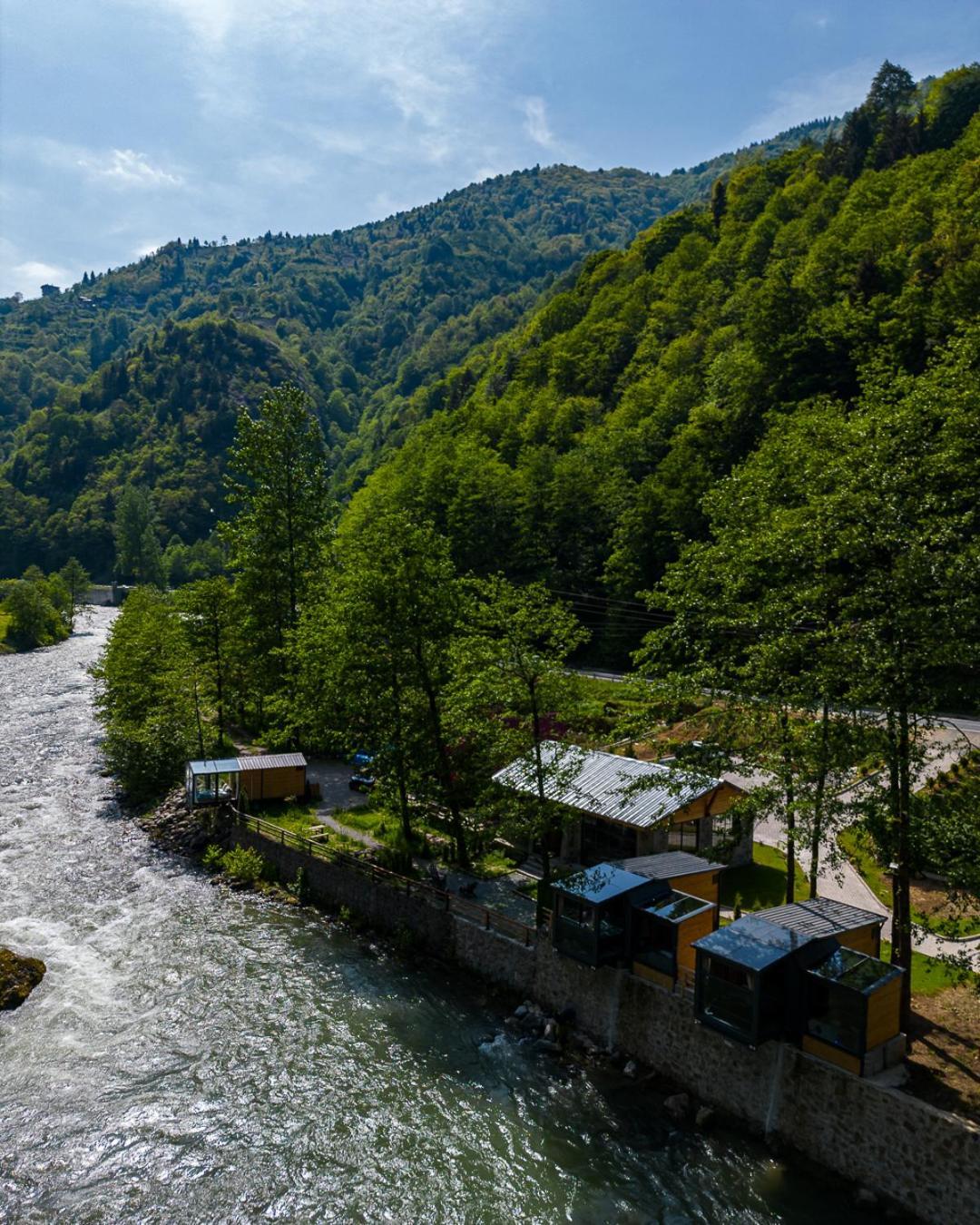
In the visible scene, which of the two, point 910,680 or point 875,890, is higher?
point 910,680

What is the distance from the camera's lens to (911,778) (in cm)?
1777

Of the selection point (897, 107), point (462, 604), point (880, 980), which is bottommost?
point (880, 980)

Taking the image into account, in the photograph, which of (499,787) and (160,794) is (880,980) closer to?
(499,787)

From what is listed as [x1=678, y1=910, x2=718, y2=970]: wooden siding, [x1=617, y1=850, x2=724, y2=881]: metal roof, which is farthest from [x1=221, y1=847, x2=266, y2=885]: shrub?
[x1=678, y1=910, x2=718, y2=970]: wooden siding

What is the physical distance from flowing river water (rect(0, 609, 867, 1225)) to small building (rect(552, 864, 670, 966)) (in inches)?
113

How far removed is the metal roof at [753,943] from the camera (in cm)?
1686

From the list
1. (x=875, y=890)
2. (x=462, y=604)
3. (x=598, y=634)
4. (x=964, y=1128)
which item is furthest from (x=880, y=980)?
(x=598, y=634)

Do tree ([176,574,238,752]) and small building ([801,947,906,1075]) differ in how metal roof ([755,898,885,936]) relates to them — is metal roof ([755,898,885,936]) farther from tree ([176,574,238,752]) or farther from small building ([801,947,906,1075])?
tree ([176,574,238,752])

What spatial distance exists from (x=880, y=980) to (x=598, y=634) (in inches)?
2041

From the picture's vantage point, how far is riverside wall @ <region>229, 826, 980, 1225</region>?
577 inches

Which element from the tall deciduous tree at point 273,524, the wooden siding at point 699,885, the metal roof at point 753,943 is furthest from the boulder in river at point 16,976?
the tall deciduous tree at point 273,524

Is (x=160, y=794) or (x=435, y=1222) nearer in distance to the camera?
(x=435, y=1222)

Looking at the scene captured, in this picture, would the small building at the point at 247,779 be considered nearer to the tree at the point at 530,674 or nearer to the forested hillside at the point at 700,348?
the tree at the point at 530,674

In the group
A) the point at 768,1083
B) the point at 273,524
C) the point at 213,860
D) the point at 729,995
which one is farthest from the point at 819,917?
the point at 273,524
